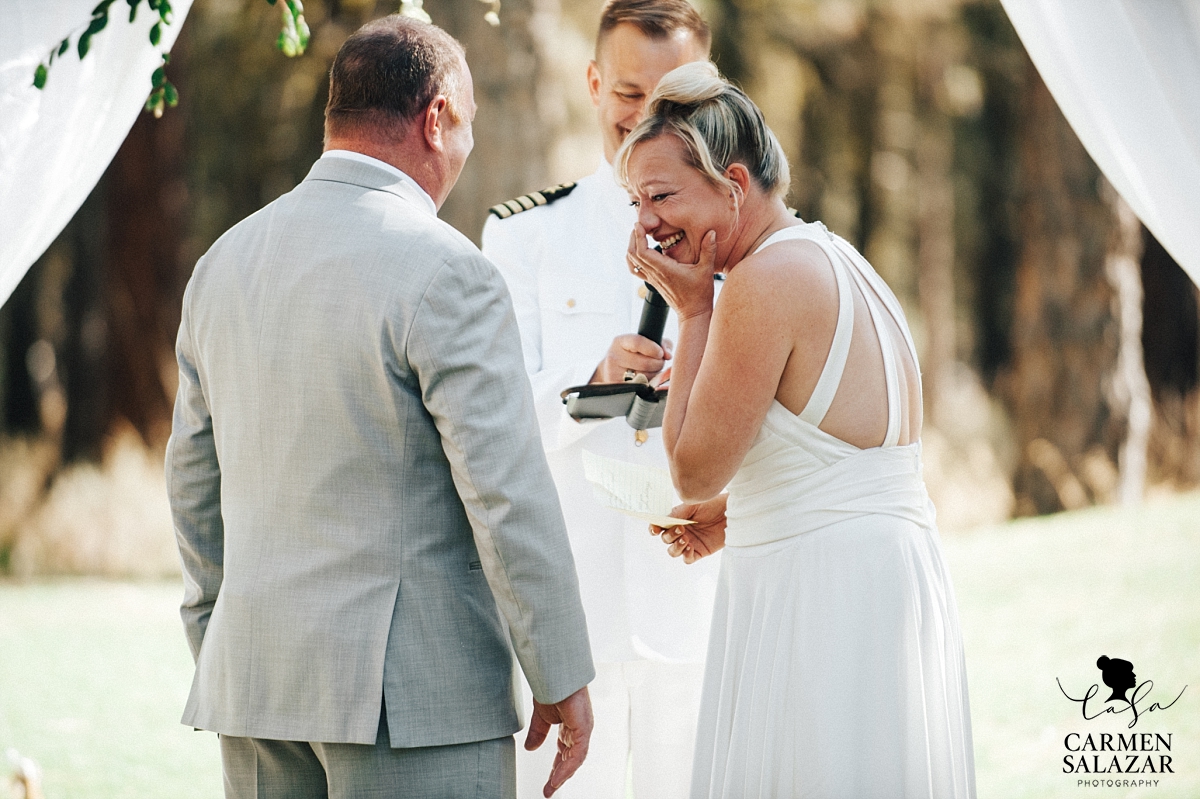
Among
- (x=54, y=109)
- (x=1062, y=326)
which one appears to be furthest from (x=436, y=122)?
(x=1062, y=326)

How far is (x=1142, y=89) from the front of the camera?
2.81 m

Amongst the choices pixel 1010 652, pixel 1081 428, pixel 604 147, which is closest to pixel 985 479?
pixel 1081 428

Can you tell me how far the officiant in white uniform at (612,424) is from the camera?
2.96 meters

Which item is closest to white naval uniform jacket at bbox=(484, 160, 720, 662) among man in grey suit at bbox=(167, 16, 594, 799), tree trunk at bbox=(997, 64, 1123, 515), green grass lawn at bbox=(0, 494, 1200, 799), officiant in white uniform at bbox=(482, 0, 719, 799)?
officiant in white uniform at bbox=(482, 0, 719, 799)

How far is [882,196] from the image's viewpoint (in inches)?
634

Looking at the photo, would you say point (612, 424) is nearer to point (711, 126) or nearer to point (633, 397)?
point (633, 397)

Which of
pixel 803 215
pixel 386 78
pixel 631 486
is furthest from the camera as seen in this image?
pixel 803 215

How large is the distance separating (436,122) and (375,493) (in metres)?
0.77

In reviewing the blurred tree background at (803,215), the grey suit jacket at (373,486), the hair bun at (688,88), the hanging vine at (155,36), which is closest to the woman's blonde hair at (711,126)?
the hair bun at (688,88)

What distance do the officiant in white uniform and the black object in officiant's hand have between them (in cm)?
7

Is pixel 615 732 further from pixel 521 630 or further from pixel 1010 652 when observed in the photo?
pixel 1010 652

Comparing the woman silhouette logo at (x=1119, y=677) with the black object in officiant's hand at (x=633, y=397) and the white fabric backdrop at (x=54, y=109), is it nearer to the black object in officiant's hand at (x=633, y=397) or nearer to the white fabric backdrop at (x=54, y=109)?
the black object in officiant's hand at (x=633, y=397)

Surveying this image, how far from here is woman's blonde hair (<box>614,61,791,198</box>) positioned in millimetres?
2281

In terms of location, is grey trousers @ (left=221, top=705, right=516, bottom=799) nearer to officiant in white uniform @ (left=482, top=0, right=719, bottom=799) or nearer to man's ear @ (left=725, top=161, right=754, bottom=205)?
officiant in white uniform @ (left=482, top=0, right=719, bottom=799)
